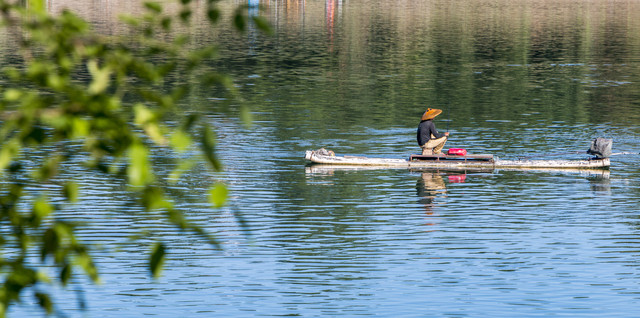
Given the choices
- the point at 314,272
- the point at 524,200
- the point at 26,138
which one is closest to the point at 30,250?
the point at 314,272

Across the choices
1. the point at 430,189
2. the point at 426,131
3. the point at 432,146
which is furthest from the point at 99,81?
the point at 432,146

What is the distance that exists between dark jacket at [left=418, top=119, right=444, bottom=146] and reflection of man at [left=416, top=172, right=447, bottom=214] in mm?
1094

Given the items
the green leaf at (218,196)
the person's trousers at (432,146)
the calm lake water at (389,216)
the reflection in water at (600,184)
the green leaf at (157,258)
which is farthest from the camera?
the person's trousers at (432,146)

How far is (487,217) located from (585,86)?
110 feet

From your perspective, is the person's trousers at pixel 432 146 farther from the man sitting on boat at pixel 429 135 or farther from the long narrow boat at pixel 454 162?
the long narrow boat at pixel 454 162

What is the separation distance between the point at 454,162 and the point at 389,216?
6183mm

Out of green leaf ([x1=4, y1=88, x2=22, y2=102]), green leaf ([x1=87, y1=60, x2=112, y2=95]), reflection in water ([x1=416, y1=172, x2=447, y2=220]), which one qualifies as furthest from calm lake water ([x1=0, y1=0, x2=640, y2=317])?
green leaf ([x1=4, y1=88, x2=22, y2=102])

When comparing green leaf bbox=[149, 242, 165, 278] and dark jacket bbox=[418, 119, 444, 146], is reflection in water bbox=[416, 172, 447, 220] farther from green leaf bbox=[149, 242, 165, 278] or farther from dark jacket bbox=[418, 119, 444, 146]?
green leaf bbox=[149, 242, 165, 278]

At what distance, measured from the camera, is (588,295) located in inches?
733

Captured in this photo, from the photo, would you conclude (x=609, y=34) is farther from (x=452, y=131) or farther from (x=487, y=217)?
(x=487, y=217)

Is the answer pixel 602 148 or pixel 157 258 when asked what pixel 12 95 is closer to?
pixel 157 258

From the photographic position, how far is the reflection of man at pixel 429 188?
88.6 ft

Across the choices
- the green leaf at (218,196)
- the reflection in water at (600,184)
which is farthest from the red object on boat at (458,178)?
the green leaf at (218,196)

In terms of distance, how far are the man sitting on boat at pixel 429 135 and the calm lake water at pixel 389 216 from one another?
2.82ft
